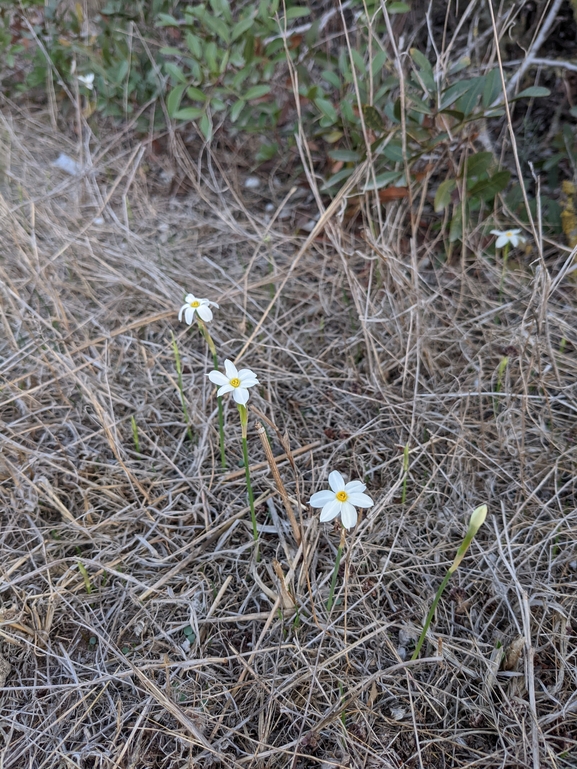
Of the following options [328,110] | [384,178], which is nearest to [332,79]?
[328,110]

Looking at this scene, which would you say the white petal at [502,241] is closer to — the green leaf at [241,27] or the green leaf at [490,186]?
the green leaf at [490,186]

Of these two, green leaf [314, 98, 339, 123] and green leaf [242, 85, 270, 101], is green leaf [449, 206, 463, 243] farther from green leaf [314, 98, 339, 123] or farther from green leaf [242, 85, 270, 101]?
→ green leaf [242, 85, 270, 101]

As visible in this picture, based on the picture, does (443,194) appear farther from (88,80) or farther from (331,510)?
(88,80)

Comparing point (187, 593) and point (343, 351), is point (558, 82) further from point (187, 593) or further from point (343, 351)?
point (187, 593)

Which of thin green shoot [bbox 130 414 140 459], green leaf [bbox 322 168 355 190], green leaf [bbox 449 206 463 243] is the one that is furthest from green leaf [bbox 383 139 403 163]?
thin green shoot [bbox 130 414 140 459]

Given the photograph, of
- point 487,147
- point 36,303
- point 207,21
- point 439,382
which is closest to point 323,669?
point 439,382

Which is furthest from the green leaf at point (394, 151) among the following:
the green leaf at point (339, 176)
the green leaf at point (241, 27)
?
the green leaf at point (241, 27)
